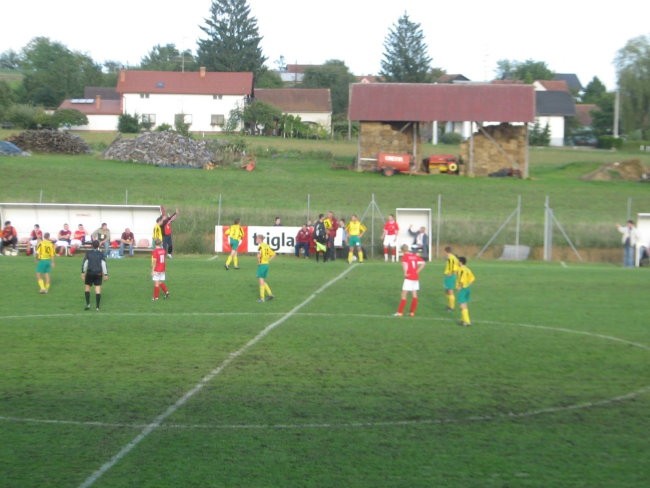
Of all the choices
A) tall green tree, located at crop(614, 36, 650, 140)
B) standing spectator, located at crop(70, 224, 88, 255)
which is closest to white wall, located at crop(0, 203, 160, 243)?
standing spectator, located at crop(70, 224, 88, 255)

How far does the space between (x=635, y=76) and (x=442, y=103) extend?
3671cm

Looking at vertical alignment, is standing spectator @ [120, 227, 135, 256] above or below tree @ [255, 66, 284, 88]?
below

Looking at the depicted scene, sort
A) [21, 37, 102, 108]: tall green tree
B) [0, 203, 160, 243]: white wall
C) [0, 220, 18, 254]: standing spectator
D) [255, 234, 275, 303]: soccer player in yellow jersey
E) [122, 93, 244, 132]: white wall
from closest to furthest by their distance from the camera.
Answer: [255, 234, 275, 303]: soccer player in yellow jersey
[0, 220, 18, 254]: standing spectator
[0, 203, 160, 243]: white wall
[122, 93, 244, 132]: white wall
[21, 37, 102, 108]: tall green tree

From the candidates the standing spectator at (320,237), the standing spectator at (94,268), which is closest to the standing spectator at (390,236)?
the standing spectator at (320,237)

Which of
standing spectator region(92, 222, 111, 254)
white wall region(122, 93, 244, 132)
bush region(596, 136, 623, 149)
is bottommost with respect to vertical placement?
standing spectator region(92, 222, 111, 254)

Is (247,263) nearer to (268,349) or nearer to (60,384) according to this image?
(268,349)

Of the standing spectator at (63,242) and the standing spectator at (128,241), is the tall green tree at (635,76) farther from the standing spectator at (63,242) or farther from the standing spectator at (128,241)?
the standing spectator at (63,242)

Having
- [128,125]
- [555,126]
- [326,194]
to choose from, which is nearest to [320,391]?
[326,194]

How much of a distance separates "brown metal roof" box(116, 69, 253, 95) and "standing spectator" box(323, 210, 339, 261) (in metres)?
60.0

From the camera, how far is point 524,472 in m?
9.98

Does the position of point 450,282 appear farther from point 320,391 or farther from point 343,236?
point 343,236

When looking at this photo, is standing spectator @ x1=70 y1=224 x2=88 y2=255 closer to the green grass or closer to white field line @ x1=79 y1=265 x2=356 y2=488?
the green grass

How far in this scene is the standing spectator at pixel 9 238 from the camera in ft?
111

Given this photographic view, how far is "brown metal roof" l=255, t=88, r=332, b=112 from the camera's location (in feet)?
327
